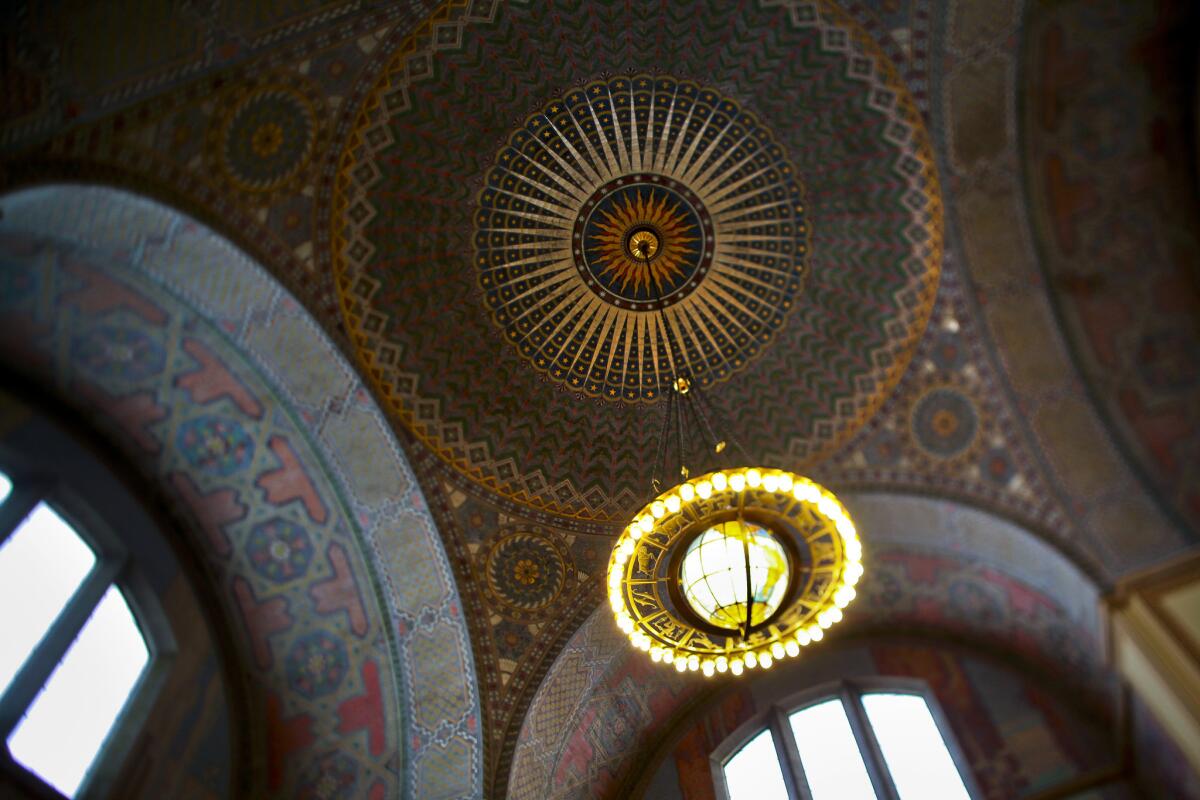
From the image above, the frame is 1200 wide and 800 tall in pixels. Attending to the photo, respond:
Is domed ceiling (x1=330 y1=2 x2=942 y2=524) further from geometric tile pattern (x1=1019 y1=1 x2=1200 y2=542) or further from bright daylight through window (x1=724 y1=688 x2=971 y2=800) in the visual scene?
bright daylight through window (x1=724 y1=688 x2=971 y2=800)

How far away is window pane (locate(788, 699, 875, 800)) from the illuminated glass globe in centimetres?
264

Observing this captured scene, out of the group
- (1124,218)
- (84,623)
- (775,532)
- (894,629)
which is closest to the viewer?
(775,532)

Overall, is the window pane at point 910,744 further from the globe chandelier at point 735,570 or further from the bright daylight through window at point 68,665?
the bright daylight through window at point 68,665

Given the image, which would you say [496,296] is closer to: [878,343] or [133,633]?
[878,343]

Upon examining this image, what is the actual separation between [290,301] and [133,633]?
2.89 meters

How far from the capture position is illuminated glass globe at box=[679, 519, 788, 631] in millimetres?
6230

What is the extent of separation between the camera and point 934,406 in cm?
780

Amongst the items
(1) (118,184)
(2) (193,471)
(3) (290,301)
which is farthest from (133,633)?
(1) (118,184)

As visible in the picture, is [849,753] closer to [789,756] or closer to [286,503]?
[789,756]

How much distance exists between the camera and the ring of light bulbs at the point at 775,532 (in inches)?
246

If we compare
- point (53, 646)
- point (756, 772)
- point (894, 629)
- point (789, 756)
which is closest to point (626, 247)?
point (894, 629)

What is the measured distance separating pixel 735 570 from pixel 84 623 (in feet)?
15.8

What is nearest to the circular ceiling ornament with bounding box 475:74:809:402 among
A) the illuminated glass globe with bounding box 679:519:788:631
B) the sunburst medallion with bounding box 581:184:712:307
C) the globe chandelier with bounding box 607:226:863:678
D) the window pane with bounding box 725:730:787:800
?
the sunburst medallion with bounding box 581:184:712:307

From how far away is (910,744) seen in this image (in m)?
8.04
